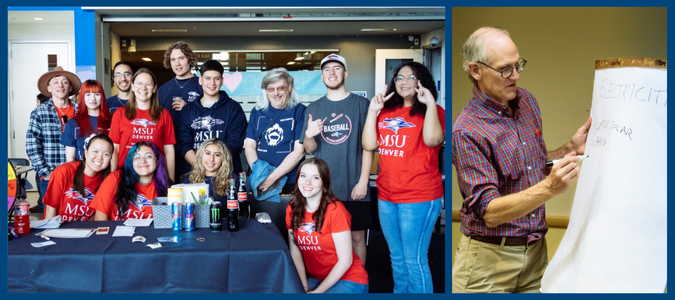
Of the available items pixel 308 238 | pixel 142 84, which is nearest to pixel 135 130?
pixel 142 84

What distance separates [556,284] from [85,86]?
303cm

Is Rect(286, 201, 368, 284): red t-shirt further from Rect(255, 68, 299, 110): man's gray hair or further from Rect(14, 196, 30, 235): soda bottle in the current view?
Rect(14, 196, 30, 235): soda bottle

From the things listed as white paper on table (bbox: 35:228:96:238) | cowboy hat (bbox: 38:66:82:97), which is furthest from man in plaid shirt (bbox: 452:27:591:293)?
→ cowboy hat (bbox: 38:66:82:97)

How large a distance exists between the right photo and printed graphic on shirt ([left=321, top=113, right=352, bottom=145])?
113 cm

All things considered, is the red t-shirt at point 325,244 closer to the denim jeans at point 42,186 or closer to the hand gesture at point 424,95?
the hand gesture at point 424,95

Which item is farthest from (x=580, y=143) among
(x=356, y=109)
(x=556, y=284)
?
(x=356, y=109)

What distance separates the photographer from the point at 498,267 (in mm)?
2205

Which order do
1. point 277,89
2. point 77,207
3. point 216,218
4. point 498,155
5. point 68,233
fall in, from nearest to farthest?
point 498,155, point 68,233, point 216,218, point 77,207, point 277,89

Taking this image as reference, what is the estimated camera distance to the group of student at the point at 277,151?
3080 mm

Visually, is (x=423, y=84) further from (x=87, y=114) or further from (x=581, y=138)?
(x=87, y=114)

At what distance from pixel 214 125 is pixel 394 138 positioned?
1.23m

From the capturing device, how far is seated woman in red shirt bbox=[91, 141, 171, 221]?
3207mm

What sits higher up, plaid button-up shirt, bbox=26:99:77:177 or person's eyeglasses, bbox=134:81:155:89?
person's eyeglasses, bbox=134:81:155:89

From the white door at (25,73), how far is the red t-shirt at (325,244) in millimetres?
1930
